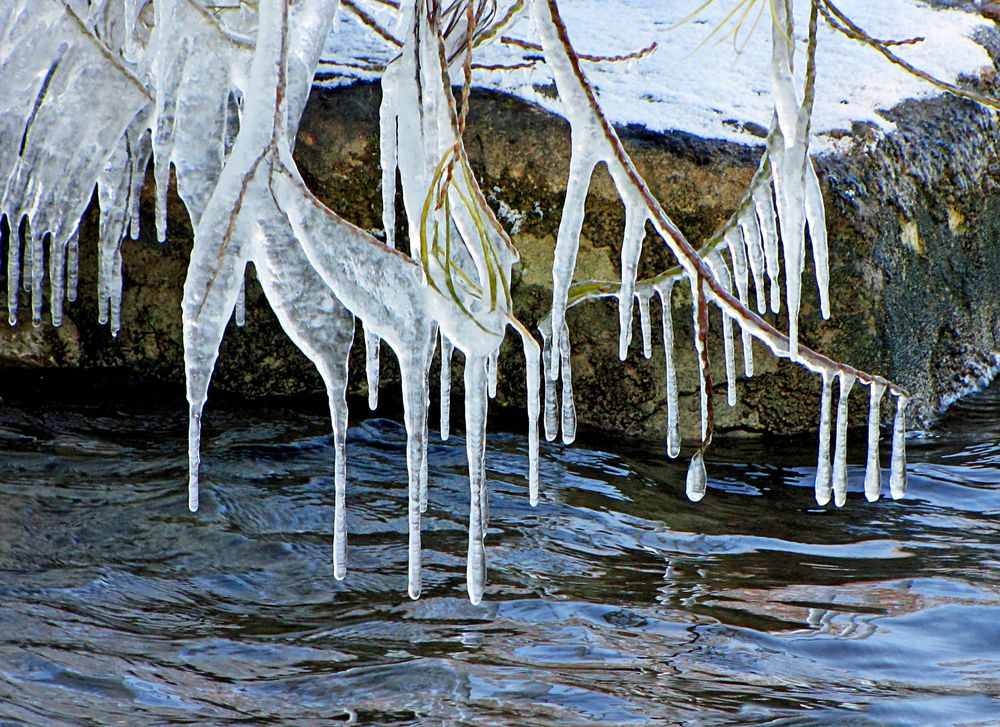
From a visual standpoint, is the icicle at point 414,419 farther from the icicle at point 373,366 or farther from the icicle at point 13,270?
the icicle at point 13,270

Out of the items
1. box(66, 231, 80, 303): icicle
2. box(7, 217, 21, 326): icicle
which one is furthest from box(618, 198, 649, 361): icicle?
box(66, 231, 80, 303): icicle

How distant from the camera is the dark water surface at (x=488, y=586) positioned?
2.68 metres

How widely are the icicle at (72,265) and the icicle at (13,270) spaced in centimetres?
20

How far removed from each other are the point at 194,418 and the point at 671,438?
151 cm

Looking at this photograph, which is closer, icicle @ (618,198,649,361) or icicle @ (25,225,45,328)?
icicle @ (618,198,649,361)

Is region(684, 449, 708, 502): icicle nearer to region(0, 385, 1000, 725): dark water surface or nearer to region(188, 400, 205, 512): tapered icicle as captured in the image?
region(0, 385, 1000, 725): dark water surface

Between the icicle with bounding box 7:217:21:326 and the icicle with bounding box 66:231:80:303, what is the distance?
201mm

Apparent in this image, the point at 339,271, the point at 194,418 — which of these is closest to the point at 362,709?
the point at 194,418

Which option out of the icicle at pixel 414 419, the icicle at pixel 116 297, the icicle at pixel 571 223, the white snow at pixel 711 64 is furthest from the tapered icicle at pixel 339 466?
the white snow at pixel 711 64

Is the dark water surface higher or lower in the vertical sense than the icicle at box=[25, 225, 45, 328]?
lower

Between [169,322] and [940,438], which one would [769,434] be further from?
[169,322]

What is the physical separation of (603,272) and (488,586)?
176cm

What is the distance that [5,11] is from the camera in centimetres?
380

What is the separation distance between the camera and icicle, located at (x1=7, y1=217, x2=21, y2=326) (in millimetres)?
4307
